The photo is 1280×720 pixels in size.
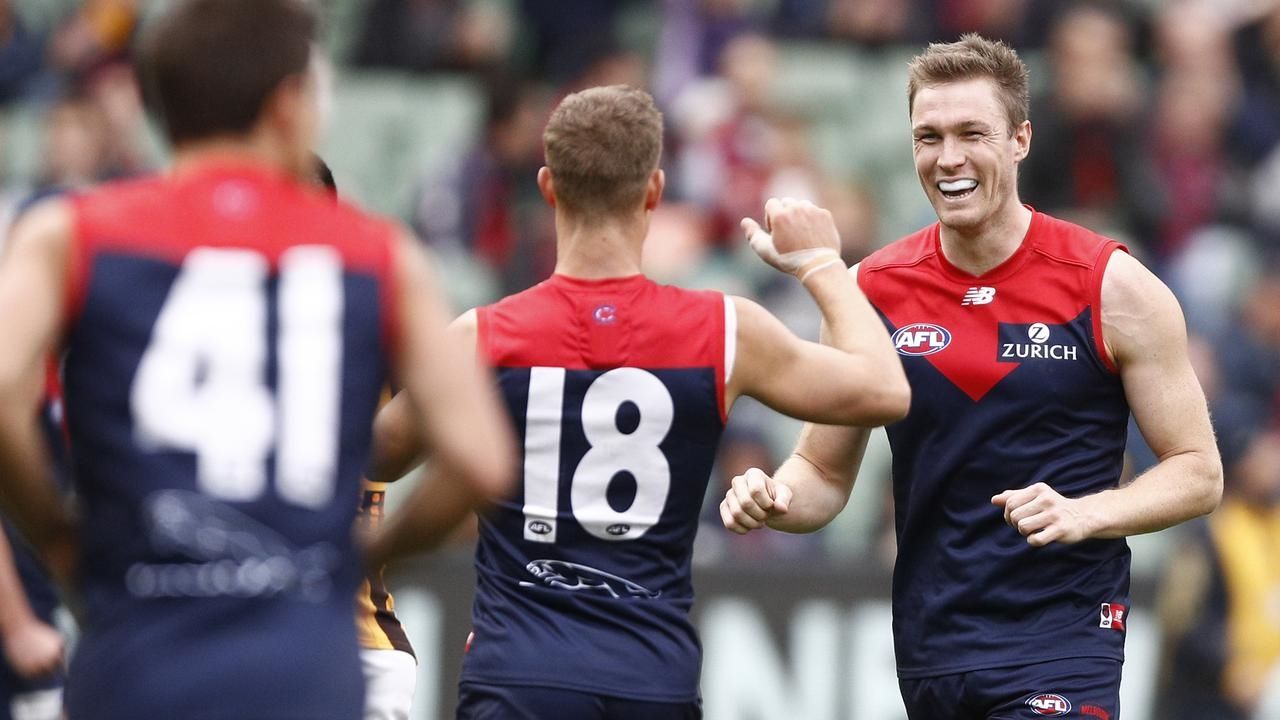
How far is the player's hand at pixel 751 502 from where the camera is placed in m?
5.41

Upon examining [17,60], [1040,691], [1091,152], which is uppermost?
[17,60]

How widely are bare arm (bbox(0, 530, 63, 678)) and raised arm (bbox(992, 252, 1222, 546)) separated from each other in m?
3.44

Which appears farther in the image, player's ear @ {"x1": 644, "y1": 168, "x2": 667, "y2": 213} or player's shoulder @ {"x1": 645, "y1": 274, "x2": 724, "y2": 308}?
player's ear @ {"x1": 644, "y1": 168, "x2": 667, "y2": 213}

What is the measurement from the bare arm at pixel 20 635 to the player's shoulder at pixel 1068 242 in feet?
12.3

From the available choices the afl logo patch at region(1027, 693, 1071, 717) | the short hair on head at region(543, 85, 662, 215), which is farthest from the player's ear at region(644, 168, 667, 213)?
the afl logo patch at region(1027, 693, 1071, 717)

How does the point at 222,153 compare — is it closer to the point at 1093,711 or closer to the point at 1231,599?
the point at 1093,711

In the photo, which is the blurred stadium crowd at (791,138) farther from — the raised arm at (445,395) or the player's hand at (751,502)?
the raised arm at (445,395)

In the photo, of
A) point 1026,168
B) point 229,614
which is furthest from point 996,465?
point 1026,168

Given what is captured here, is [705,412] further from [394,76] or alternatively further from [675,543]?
[394,76]

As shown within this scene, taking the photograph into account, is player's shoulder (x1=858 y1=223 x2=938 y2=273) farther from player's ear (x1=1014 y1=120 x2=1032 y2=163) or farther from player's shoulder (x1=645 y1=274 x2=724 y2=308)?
player's shoulder (x1=645 y1=274 x2=724 y2=308)

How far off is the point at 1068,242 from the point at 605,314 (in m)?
1.76

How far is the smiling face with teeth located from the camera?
5930 mm

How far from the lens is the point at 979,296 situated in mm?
6027

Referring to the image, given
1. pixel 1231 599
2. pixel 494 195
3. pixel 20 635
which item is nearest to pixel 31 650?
pixel 20 635
